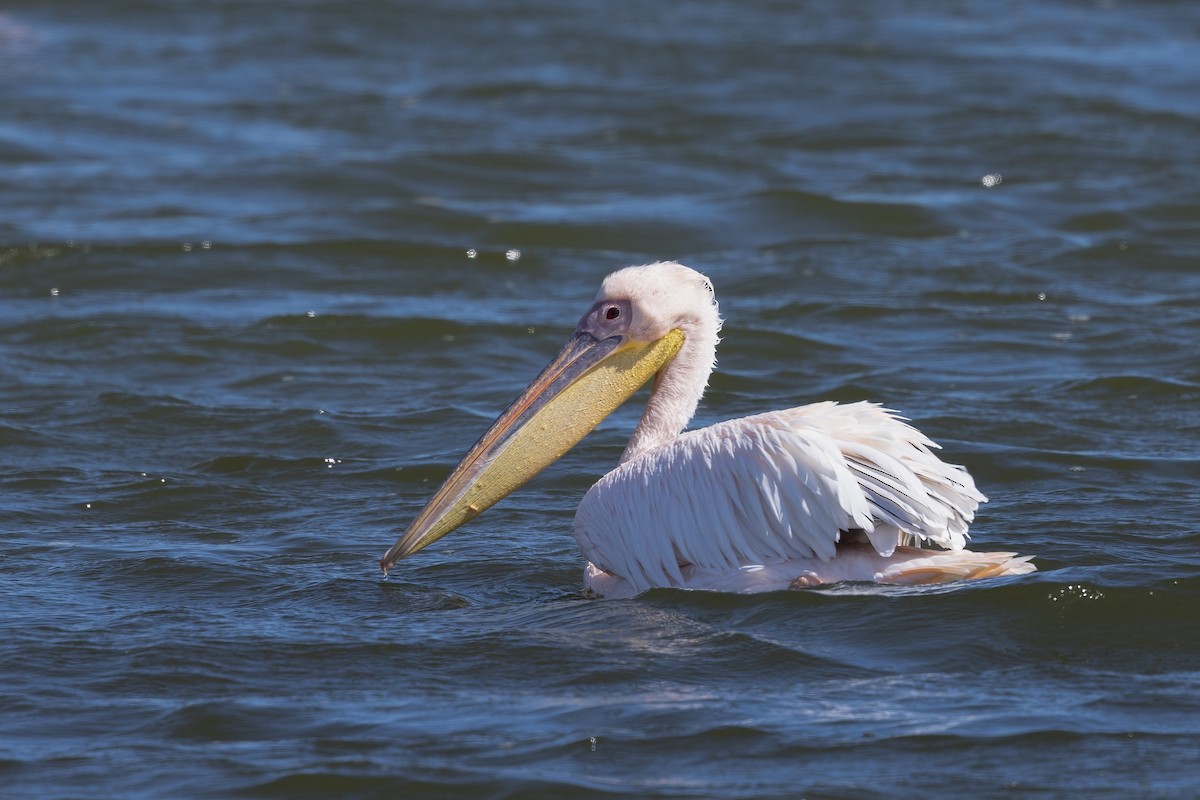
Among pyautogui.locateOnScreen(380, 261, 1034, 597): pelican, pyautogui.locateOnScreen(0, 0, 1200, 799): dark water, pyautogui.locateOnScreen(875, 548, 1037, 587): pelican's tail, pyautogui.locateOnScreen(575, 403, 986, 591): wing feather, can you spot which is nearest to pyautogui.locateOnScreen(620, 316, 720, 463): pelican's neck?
pyautogui.locateOnScreen(380, 261, 1034, 597): pelican

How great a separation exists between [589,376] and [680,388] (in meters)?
0.27

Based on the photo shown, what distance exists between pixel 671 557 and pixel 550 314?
4.00 m

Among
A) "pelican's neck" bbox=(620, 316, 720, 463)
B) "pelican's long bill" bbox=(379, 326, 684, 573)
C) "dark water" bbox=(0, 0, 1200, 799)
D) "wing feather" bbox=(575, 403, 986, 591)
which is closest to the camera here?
"dark water" bbox=(0, 0, 1200, 799)

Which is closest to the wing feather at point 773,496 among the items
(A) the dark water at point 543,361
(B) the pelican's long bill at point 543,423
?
(A) the dark water at point 543,361

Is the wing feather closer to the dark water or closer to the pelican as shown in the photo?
the pelican

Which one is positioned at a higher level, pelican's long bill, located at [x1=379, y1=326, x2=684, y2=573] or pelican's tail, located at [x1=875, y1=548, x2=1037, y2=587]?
pelican's long bill, located at [x1=379, y1=326, x2=684, y2=573]

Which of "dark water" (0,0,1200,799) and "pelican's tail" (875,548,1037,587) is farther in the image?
"pelican's tail" (875,548,1037,587)

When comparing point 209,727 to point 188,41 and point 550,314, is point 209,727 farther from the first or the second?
point 188,41

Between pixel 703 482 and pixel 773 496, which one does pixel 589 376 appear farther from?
pixel 773 496

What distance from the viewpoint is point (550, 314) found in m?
8.84

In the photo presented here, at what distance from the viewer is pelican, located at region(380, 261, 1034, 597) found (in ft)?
15.5

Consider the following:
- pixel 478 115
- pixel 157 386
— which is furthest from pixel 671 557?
pixel 478 115

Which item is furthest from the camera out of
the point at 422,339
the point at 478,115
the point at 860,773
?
the point at 478,115

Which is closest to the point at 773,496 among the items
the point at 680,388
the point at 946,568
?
the point at 946,568
